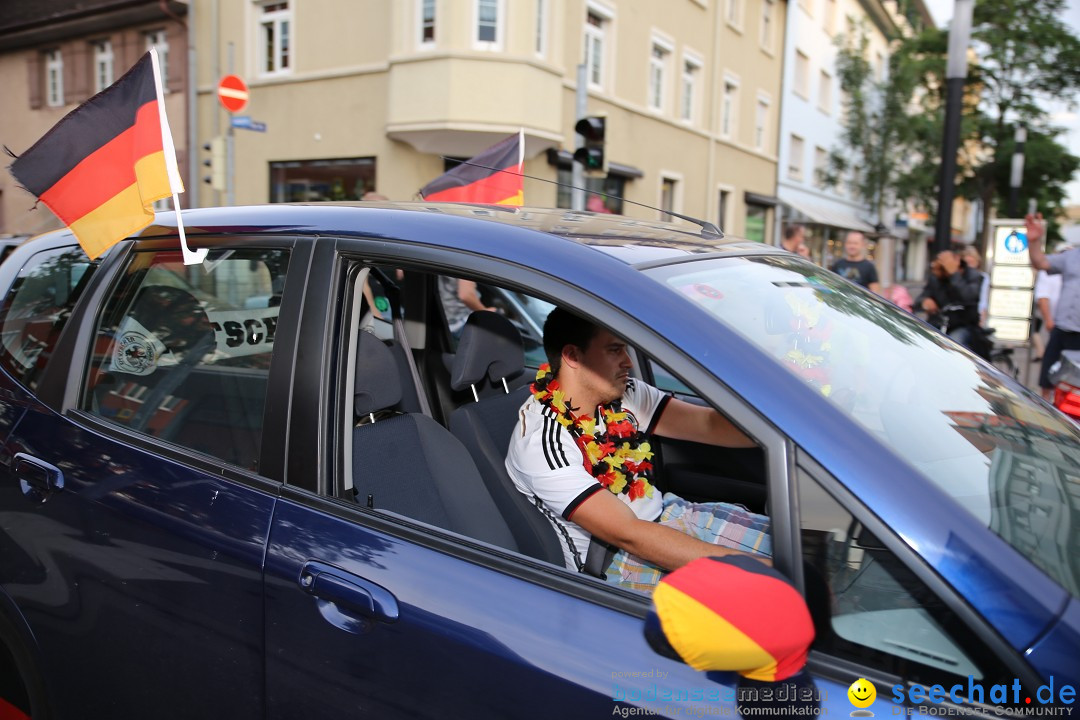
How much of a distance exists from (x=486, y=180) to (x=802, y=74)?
25.9m

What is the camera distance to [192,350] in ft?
7.06

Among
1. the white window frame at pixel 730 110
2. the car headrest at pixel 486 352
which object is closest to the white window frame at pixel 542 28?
the white window frame at pixel 730 110

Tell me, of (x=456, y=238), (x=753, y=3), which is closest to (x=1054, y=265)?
(x=456, y=238)

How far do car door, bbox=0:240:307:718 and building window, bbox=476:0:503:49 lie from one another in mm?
13111

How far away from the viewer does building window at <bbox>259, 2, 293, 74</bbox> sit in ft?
52.5

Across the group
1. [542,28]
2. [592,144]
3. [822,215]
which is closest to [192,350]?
[592,144]

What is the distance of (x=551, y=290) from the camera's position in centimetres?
160

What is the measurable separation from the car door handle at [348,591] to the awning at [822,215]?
86.4 ft

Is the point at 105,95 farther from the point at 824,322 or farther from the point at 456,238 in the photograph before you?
the point at 824,322

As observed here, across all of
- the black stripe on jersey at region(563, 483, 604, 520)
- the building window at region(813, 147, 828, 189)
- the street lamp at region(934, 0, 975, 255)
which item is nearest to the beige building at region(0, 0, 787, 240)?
the street lamp at region(934, 0, 975, 255)

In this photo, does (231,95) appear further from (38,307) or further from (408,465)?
(408,465)

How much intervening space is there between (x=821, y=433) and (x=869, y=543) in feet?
0.58

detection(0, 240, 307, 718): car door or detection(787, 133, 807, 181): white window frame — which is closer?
detection(0, 240, 307, 718): car door

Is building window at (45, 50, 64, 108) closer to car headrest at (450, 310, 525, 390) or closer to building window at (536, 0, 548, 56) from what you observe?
building window at (536, 0, 548, 56)
